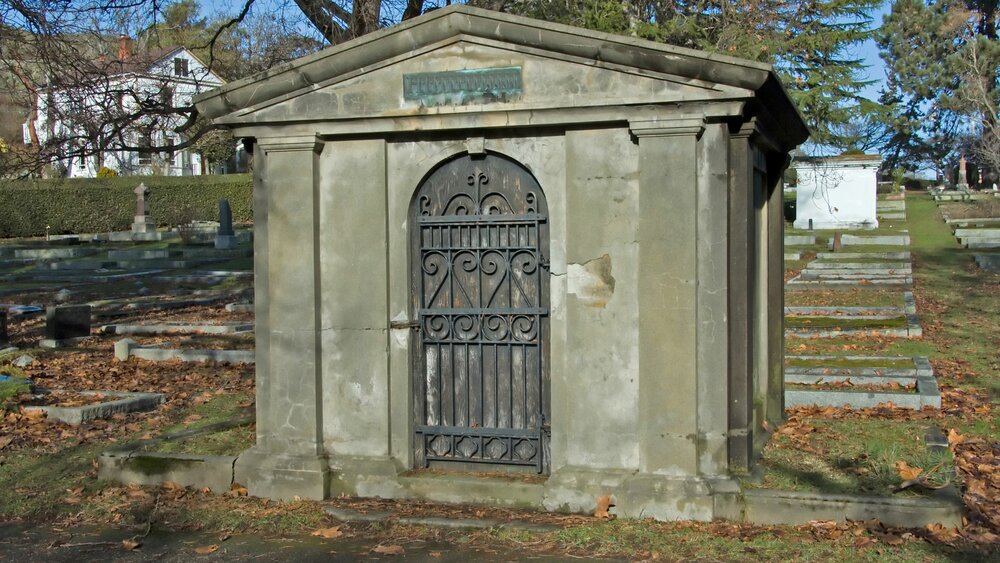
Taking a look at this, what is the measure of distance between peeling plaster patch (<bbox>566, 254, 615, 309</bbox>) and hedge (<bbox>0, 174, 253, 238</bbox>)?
35.4 metres

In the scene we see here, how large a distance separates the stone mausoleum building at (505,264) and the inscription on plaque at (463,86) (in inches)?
0.6

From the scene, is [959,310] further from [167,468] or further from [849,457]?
[167,468]

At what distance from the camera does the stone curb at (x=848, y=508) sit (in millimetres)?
5828

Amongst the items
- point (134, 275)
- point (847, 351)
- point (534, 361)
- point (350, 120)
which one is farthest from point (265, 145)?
point (134, 275)

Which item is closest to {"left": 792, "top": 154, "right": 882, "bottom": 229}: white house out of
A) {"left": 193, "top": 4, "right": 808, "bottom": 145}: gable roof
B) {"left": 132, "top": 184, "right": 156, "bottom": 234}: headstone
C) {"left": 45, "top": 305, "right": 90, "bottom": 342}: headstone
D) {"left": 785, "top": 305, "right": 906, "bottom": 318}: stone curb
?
{"left": 785, "top": 305, "right": 906, "bottom": 318}: stone curb

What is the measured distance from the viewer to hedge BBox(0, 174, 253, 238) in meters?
42.3

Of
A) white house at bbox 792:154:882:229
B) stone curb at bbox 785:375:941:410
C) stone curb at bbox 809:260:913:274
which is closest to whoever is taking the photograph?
stone curb at bbox 785:375:941:410

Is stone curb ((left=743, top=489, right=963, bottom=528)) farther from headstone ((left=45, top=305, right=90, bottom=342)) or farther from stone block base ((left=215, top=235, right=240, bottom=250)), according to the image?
stone block base ((left=215, top=235, right=240, bottom=250))

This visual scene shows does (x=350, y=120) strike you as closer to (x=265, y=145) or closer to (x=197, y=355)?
(x=265, y=145)

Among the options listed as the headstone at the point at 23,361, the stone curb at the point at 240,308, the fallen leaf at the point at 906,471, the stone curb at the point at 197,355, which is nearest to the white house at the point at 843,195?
the stone curb at the point at 240,308

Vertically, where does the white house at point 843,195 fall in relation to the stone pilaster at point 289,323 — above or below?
above

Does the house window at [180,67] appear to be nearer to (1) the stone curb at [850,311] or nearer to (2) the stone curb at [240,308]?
(2) the stone curb at [240,308]

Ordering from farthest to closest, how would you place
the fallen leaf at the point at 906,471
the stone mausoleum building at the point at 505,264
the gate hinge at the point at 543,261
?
the gate hinge at the point at 543,261, the fallen leaf at the point at 906,471, the stone mausoleum building at the point at 505,264

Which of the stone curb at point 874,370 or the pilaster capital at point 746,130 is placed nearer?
the pilaster capital at point 746,130
